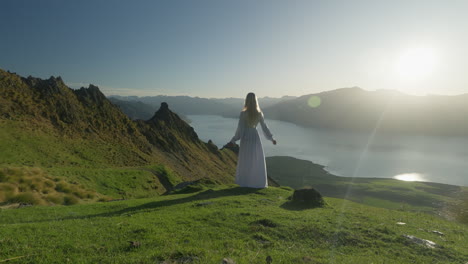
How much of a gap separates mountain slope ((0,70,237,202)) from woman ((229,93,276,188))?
17.5 meters

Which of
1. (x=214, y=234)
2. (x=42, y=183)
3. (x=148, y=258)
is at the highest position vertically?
(x=148, y=258)

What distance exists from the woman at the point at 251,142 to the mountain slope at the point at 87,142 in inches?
688

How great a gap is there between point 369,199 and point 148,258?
88813mm

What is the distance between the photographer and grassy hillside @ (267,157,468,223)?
74.2m

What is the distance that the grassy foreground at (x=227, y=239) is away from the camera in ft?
17.0

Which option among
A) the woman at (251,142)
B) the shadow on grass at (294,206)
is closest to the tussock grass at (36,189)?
the woman at (251,142)

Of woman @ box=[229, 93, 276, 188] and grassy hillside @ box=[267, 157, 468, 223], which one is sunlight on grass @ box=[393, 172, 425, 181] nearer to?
grassy hillside @ box=[267, 157, 468, 223]

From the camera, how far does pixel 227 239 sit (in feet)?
21.5

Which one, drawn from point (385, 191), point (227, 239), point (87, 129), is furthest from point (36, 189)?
point (385, 191)

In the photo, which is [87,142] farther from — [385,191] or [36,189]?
[385,191]

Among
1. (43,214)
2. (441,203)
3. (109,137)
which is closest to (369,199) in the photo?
(441,203)

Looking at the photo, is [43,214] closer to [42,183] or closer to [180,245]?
[180,245]

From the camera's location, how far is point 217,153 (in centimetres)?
8575

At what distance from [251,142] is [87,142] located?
128 feet
